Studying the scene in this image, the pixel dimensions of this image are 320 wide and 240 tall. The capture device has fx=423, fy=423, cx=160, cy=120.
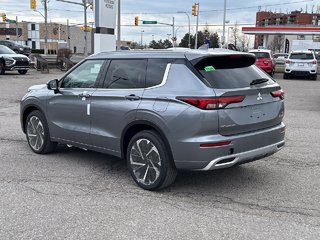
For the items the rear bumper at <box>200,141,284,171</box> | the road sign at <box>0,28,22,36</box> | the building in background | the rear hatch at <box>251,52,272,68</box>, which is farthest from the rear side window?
the road sign at <box>0,28,22,36</box>

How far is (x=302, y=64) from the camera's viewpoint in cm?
2564

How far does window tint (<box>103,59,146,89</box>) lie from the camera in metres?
5.43

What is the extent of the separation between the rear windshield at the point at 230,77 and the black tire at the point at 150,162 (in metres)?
0.92

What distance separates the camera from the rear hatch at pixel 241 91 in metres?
4.80

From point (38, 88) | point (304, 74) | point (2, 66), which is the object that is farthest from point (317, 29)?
point (38, 88)

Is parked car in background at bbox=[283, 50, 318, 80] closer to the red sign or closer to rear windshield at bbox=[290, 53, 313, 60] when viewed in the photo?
rear windshield at bbox=[290, 53, 313, 60]

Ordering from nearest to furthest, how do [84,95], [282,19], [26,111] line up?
1. [84,95]
2. [26,111]
3. [282,19]

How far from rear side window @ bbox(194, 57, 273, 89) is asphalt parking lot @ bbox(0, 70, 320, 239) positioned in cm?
136

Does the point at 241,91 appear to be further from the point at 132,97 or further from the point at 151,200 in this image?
the point at 151,200

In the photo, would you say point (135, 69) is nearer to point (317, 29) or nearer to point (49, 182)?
point (49, 182)

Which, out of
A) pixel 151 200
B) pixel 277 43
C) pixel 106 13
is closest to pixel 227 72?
pixel 151 200

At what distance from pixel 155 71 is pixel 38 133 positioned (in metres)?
2.76

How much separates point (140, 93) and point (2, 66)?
21.4m

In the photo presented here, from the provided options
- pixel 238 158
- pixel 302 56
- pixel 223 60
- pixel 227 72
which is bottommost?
pixel 238 158
